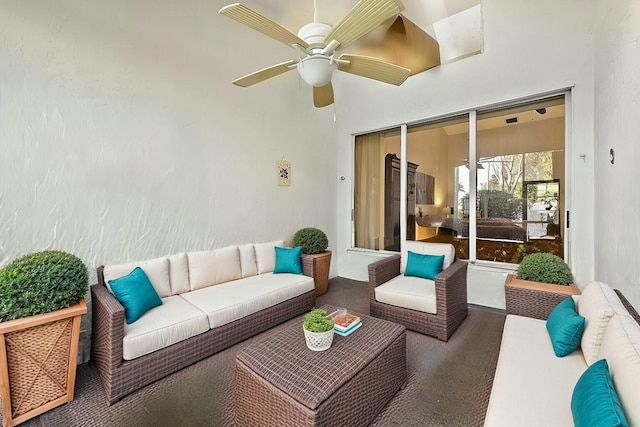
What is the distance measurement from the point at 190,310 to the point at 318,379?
1.48 metres

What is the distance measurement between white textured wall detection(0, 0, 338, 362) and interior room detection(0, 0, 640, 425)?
0.01 m

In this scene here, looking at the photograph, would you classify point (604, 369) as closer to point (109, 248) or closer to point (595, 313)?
point (595, 313)

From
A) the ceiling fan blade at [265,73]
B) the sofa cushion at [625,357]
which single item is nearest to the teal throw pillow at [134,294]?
the ceiling fan blade at [265,73]

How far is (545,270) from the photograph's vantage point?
2.66 m

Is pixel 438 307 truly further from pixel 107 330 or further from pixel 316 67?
pixel 107 330

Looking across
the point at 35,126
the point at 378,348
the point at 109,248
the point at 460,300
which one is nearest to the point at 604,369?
the point at 378,348

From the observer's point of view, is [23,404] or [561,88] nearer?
[23,404]

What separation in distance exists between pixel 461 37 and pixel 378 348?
4062mm

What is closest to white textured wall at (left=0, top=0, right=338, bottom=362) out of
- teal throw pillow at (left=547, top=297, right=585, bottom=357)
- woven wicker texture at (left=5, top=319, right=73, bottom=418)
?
woven wicker texture at (left=5, top=319, right=73, bottom=418)

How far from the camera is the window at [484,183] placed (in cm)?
343

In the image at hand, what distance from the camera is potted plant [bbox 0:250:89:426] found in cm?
169

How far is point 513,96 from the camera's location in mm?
3441

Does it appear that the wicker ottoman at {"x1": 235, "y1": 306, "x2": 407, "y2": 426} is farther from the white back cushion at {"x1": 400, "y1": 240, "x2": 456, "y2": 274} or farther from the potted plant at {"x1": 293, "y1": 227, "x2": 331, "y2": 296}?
the potted plant at {"x1": 293, "y1": 227, "x2": 331, "y2": 296}

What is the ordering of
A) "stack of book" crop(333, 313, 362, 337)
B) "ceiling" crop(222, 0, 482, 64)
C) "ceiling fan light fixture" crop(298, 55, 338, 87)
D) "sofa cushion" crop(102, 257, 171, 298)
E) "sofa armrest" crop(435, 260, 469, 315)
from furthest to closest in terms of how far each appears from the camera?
1. "ceiling" crop(222, 0, 482, 64)
2. "sofa armrest" crop(435, 260, 469, 315)
3. "sofa cushion" crop(102, 257, 171, 298)
4. "ceiling fan light fixture" crop(298, 55, 338, 87)
5. "stack of book" crop(333, 313, 362, 337)
